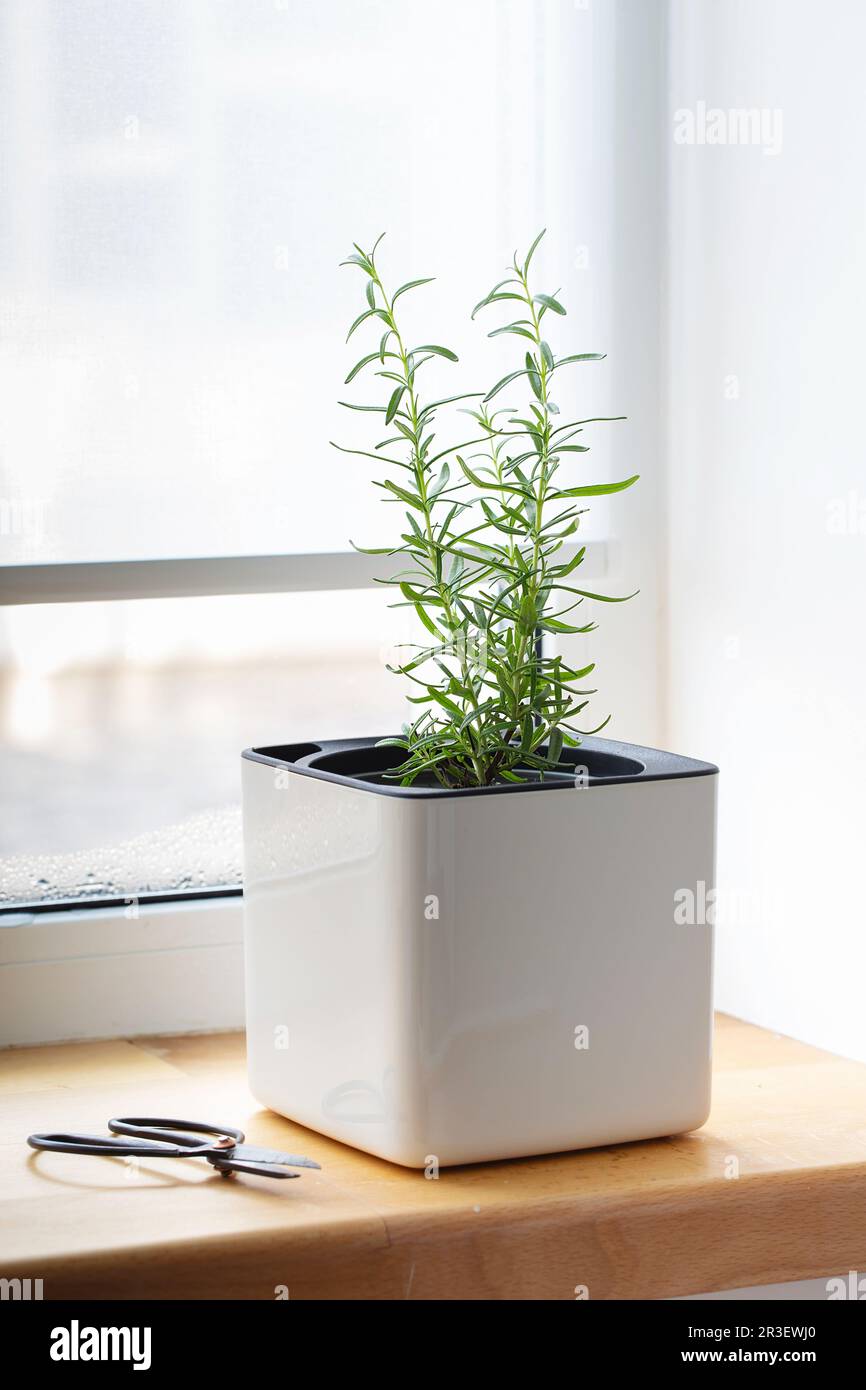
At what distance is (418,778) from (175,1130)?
231mm

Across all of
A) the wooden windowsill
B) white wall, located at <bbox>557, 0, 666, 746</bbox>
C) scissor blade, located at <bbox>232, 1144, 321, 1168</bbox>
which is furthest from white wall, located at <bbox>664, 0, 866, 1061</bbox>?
scissor blade, located at <bbox>232, 1144, 321, 1168</bbox>

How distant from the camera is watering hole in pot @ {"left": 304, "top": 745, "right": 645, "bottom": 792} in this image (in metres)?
0.85

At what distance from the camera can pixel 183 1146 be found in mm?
828

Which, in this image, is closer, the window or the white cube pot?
the white cube pot

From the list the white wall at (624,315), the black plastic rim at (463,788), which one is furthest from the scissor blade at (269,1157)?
the white wall at (624,315)

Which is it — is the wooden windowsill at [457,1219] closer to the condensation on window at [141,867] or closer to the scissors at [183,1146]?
the scissors at [183,1146]

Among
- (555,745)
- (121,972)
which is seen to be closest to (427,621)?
(555,745)

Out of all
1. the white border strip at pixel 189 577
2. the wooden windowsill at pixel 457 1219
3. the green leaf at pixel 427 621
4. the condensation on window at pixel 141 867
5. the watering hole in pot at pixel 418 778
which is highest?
the white border strip at pixel 189 577

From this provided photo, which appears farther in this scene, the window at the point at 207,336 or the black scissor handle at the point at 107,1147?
the window at the point at 207,336

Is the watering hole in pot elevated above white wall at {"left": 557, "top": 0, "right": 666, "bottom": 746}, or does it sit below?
A: below

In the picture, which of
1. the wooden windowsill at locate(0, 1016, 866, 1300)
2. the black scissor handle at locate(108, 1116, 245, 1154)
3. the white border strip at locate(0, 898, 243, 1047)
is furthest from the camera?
the white border strip at locate(0, 898, 243, 1047)

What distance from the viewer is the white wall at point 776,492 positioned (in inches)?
37.2

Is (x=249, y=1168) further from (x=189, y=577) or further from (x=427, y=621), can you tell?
(x=189, y=577)

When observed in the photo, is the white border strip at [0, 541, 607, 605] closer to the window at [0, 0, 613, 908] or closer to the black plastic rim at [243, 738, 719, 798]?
the window at [0, 0, 613, 908]
